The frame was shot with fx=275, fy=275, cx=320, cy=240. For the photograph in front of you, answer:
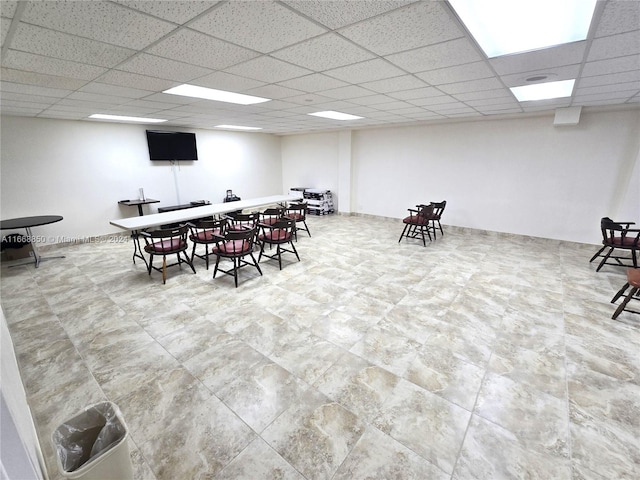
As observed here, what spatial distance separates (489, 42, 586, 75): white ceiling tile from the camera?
2070mm

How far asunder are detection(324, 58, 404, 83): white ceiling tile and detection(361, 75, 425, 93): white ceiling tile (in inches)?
5.5

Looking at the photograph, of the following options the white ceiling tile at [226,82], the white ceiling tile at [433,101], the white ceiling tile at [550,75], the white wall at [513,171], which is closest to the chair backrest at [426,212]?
the white wall at [513,171]

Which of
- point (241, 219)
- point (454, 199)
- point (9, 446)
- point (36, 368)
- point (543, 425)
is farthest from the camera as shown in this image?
point (454, 199)

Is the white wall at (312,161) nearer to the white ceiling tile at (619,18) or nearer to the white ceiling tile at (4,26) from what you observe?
the white ceiling tile at (619,18)

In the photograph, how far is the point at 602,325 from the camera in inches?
113

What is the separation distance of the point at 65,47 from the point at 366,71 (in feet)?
7.74

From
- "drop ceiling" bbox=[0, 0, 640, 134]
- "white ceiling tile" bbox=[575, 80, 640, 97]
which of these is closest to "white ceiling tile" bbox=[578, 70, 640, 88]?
"drop ceiling" bbox=[0, 0, 640, 134]

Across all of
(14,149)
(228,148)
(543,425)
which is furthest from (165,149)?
(543,425)

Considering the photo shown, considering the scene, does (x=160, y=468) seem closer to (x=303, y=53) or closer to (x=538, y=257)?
(x=303, y=53)

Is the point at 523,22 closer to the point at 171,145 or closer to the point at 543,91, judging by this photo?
the point at 543,91

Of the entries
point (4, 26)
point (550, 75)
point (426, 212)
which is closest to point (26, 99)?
point (4, 26)

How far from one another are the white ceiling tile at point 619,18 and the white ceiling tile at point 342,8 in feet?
3.72

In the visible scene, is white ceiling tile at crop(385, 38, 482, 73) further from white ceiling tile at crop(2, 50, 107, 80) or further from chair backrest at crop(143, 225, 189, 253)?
chair backrest at crop(143, 225, 189, 253)

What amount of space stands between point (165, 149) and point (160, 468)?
22.4 feet
